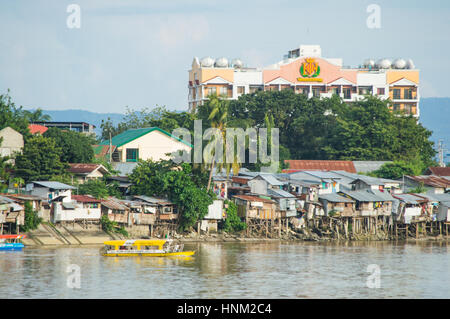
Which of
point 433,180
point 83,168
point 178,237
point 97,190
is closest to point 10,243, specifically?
point 97,190

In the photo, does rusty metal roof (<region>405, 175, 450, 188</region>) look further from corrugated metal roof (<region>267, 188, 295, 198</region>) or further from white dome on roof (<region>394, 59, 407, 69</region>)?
white dome on roof (<region>394, 59, 407, 69</region>)

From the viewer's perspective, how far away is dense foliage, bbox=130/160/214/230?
47156mm

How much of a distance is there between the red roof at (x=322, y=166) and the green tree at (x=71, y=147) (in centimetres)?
1777

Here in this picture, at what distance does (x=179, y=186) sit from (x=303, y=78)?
4868 cm

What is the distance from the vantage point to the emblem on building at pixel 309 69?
92875 millimetres

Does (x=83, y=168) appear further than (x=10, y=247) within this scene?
Yes

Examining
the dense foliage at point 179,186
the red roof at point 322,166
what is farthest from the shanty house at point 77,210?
the red roof at point 322,166

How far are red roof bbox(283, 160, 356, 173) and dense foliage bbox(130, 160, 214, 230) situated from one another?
15697 mm

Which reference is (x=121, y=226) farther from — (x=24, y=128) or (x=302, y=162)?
(x=302, y=162)

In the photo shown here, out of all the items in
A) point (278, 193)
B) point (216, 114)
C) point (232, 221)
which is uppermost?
point (216, 114)

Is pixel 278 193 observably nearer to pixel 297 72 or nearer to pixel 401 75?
pixel 297 72

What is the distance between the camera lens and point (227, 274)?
36500 mm

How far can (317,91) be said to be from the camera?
94.1m

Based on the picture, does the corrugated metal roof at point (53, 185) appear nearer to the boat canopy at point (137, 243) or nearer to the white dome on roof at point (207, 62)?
the boat canopy at point (137, 243)
